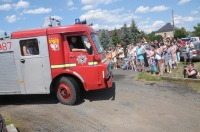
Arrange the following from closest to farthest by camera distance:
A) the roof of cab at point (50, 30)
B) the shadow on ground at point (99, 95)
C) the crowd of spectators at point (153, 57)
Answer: the roof of cab at point (50, 30), the shadow on ground at point (99, 95), the crowd of spectators at point (153, 57)

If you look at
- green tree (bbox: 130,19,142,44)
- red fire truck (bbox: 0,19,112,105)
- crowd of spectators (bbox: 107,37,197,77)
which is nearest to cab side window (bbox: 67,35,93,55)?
red fire truck (bbox: 0,19,112,105)

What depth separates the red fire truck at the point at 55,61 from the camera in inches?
299

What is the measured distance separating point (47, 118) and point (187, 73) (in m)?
6.62

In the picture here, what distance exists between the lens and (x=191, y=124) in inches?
233

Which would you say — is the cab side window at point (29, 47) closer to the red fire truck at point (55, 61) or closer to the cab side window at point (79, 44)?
the red fire truck at point (55, 61)

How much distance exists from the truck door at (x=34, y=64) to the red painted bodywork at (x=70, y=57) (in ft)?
0.76

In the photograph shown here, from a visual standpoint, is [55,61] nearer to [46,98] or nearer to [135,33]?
[46,98]

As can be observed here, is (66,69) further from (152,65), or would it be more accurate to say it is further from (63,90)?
(152,65)

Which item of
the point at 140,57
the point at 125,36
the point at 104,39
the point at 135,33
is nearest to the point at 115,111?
the point at 140,57

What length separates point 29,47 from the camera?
7.75m

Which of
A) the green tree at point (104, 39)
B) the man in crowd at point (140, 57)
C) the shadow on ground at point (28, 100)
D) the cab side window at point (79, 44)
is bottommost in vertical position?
the shadow on ground at point (28, 100)

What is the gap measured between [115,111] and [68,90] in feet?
5.73

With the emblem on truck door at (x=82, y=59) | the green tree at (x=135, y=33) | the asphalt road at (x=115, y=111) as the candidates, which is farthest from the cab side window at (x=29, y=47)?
the green tree at (x=135, y=33)

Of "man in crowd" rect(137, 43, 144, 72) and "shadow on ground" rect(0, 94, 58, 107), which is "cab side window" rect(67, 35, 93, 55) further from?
"man in crowd" rect(137, 43, 144, 72)
